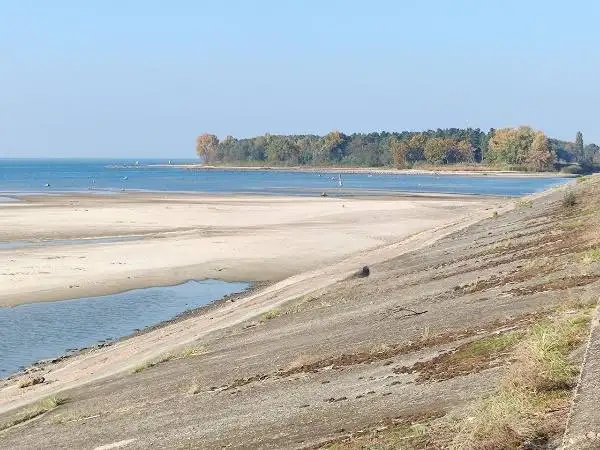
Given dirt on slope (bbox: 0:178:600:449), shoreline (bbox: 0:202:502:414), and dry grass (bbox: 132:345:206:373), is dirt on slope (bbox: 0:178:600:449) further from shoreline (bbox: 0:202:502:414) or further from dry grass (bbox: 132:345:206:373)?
shoreline (bbox: 0:202:502:414)

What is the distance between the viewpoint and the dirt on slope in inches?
458

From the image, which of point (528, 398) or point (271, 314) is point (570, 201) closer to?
point (271, 314)

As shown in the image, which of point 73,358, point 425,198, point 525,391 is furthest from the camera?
point 425,198

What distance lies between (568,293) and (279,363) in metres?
5.40

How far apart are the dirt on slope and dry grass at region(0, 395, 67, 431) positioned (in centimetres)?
22

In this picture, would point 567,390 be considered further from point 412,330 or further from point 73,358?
point 73,358

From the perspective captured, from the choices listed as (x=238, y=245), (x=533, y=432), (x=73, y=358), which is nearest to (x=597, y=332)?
(x=533, y=432)

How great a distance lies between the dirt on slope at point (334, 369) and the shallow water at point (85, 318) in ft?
19.9

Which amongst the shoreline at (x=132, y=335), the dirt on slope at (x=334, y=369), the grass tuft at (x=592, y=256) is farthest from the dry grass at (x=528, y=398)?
the shoreline at (x=132, y=335)

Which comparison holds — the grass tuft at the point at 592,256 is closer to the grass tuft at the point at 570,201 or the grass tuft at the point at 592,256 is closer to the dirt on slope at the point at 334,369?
the dirt on slope at the point at 334,369

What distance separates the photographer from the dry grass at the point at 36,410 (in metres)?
16.8

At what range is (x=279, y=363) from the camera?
53.6ft

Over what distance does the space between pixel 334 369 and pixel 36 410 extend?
652 cm

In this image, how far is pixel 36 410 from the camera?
56.9 feet
